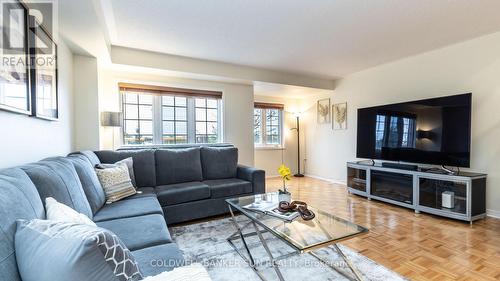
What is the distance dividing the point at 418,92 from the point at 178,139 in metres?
4.04

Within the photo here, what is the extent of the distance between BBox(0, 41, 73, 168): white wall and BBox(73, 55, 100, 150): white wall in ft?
0.40

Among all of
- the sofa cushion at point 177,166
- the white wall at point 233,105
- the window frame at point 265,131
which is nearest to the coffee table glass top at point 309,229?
the sofa cushion at point 177,166

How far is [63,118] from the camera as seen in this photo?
8.19ft

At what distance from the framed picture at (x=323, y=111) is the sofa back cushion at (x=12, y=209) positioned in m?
5.05

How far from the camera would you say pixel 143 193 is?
2555 mm

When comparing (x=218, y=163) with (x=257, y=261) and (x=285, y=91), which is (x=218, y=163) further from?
(x=285, y=91)

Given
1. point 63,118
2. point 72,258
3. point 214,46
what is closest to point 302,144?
point 214,46

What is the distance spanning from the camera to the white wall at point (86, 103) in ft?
9.66

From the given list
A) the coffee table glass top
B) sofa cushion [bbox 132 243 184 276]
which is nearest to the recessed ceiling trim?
the coffee table glass top

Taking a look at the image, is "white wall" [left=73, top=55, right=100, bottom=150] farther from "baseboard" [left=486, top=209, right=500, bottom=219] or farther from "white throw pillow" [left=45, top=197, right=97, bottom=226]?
"baseboard" [left=486, top=209, right=500, bottom=219]

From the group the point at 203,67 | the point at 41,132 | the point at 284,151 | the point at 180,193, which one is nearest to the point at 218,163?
the point at 180,193

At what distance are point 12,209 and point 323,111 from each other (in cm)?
525

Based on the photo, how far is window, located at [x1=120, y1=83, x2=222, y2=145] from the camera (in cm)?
388

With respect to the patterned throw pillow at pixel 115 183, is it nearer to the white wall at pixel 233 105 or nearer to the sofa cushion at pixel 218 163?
the sofa cushion at pixel 218 163
